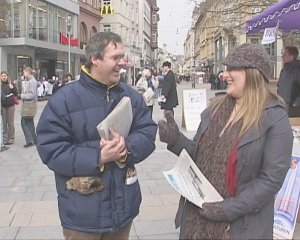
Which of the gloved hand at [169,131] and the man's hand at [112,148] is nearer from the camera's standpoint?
the man's hand at [112,148]

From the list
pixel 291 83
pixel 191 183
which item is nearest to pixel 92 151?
pixel 191 183

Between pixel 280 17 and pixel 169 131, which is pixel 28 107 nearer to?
pixel 280 17

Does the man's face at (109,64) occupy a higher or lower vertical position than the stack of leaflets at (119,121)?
higher

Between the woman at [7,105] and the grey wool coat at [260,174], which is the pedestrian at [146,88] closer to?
the woman at [7,105]

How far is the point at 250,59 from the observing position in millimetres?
2457

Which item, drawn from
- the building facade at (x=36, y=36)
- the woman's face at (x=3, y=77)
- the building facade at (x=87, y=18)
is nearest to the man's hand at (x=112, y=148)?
the woman's face at (x=3, y=77)

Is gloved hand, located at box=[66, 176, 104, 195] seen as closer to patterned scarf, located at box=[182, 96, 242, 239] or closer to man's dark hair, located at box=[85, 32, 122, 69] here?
patterned scarf, located at box=[182, 96, 242, 239]

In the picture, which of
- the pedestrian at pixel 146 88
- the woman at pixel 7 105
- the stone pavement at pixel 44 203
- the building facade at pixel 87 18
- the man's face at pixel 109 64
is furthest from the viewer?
the building facade at pixel 87 18

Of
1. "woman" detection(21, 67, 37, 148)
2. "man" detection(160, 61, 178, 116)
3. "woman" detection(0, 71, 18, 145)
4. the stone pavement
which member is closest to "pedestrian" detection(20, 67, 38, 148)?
"woman" detection(21, 67, 37, 148)

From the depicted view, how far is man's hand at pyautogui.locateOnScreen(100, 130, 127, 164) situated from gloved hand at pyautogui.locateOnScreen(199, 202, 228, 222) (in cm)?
53

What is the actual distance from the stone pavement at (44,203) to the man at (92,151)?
7.95 ft

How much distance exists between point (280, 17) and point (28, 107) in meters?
6.32

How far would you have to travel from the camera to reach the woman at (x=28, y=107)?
36.9ft

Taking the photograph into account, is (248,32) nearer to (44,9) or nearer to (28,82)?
(28,82)
